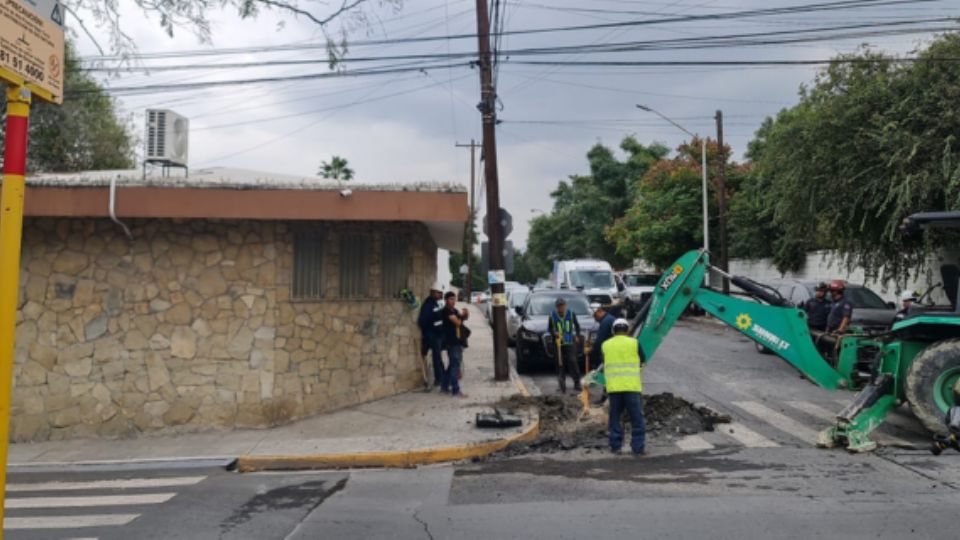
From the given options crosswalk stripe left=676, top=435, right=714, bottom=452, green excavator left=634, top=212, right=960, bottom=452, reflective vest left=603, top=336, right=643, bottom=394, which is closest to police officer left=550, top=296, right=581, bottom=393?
green excavator left=634, top=212, right=960, bottom=452

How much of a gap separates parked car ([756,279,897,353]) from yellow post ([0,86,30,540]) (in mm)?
12890

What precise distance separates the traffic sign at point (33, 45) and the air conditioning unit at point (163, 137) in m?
7.91

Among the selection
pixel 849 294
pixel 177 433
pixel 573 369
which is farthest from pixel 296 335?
pixel 849 294

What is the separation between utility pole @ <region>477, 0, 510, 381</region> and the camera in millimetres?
13594

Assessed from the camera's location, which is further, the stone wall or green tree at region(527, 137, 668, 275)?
green tree at region(527, 137, 668, 275)

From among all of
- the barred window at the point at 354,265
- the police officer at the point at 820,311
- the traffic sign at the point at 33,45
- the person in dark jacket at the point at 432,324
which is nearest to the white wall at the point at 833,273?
the police officer at the point at 820,311

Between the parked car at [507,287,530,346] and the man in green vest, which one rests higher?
the parked car at [507,287,530,346]

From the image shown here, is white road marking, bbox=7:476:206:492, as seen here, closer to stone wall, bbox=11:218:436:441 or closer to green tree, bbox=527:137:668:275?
stone wall, bbox=11:218:436:441

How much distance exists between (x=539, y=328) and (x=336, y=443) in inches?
266

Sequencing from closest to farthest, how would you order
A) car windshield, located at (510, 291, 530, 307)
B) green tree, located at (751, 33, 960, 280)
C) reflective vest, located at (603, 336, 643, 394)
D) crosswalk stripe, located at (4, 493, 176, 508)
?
crosswalk stripe, located at (4, 493, 176, 508)
reflective vest, located at (603, 336, 643, 394)
green tree, located at (751, 33, 960, 280)
car windshield, located at (510, 291, 530, 307)

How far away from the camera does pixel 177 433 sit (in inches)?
402

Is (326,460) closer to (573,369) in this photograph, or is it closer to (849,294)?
(573,369)

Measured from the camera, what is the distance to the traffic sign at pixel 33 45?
9.58ft

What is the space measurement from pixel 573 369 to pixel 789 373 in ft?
15.7
